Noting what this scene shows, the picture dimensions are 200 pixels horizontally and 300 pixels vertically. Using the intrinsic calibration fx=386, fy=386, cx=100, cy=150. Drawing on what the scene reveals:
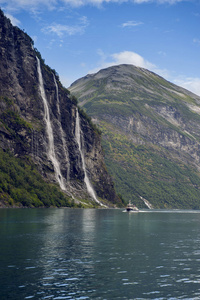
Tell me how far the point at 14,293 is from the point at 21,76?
18030cm

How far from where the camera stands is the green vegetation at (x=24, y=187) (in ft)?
461

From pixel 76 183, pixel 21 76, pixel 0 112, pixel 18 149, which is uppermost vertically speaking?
pixel 21 76

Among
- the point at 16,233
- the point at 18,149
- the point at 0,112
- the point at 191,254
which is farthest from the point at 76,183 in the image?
the point at 191,254

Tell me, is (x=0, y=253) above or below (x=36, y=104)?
below

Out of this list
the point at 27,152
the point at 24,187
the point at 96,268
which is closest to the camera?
the point at 96,268

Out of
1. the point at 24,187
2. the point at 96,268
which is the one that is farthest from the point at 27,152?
the point at 96,268

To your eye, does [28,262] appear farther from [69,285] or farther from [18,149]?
[18,149]

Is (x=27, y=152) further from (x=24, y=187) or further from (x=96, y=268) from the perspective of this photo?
(x=96, y=268)

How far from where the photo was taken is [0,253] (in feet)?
145

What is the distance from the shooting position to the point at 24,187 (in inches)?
6024

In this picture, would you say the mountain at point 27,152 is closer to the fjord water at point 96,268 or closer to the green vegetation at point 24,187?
the green vegetation at point 24,187

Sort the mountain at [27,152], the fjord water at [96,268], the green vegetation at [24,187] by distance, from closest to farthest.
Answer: the fjord water at [96,268]
the green vegetation at [24,187]
the mountain at [27,152]

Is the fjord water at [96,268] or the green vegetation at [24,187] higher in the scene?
the green vegetation at [24,187]

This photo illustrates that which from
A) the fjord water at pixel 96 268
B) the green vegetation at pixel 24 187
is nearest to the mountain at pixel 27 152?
the green vegetation at pixel 24 187
